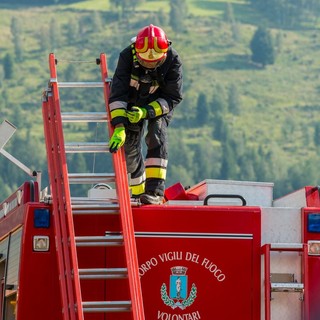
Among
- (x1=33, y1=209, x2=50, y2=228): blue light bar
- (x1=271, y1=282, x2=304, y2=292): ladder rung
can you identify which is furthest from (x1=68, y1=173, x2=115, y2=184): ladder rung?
(x1=271, y1=282, x2=304, y2=292): ladder rung

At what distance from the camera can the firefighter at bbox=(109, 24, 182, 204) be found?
38.0 feet

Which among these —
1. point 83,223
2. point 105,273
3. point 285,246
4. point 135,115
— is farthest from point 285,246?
point 135,115

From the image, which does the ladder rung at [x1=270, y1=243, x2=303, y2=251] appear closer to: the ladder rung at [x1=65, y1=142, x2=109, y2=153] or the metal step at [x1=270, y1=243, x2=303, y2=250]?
the metal step at [x1=270, y1=243, x2=303, y2=250]

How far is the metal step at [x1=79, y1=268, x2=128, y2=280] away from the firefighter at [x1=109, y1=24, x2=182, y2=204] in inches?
37.2

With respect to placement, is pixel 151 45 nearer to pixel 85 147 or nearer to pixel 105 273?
pixel 85 147

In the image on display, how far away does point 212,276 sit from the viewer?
432 inches

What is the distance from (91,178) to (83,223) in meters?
0.46

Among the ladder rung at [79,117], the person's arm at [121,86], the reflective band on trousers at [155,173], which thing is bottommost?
the reflective band on trousers at [155,173]

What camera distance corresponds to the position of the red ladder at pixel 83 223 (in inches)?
407

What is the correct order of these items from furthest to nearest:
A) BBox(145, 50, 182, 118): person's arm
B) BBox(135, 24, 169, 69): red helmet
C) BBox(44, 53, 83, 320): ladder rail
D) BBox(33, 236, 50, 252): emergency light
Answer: BBox(145, 50, 182, 118): person's arm
BBox(135, 24, 169, 69): red helmet
BBox(33, 236, 50, 252): emergency light
BBox(44, 53, 83, 320): ladder rail

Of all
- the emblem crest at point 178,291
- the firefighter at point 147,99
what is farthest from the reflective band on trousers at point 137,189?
the emblem crest at point 178,291

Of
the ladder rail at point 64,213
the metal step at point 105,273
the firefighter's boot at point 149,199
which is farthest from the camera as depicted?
the firefighter's boot at point 149,199

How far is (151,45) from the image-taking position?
1152 cm

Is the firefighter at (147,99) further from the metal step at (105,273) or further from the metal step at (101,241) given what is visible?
the metal step at (105,273)
